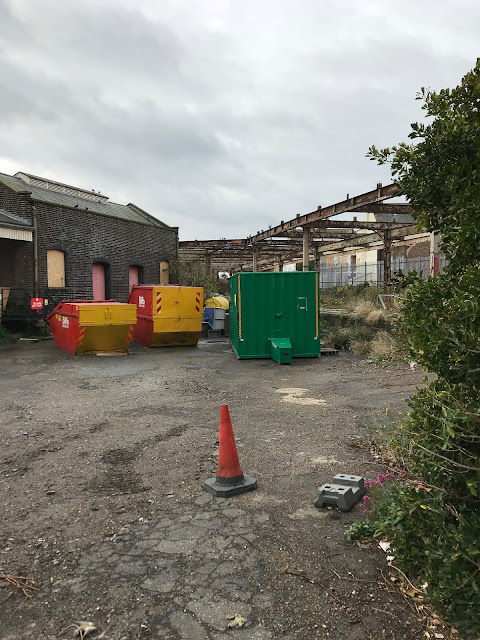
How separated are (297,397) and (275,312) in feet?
14.8

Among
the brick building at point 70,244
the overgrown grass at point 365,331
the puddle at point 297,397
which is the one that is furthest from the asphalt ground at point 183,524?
the brick building at point 70,244

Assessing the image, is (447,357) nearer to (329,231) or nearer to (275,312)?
(275,312)

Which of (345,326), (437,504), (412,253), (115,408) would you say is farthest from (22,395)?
(412,253)

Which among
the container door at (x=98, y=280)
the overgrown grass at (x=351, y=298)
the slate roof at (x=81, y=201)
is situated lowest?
the overgrown grass at (x=351, y=298)

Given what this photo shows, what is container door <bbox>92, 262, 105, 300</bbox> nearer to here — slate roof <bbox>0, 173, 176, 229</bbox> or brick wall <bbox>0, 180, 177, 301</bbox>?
brick wall <bbox>0, 180, 177, 301</bbox>

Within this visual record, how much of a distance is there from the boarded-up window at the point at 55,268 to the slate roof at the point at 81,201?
2084 millimetres

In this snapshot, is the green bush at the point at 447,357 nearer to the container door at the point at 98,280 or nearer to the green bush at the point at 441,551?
the green bush at the point at 441,551

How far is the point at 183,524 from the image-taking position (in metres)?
3.75

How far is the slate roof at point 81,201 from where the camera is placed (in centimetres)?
2152

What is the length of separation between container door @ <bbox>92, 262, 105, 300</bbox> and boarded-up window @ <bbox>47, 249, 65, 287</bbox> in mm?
2056

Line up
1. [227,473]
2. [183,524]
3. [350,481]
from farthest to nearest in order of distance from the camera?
[227,473]
[350,481]
[183,524]

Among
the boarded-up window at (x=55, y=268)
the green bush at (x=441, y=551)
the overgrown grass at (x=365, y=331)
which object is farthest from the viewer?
the boarded-up window at (x=55, y=268)

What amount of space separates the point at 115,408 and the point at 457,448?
19.8 ft

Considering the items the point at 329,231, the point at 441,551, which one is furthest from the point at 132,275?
the point at 441,551
